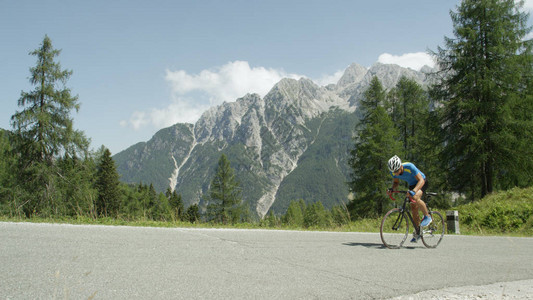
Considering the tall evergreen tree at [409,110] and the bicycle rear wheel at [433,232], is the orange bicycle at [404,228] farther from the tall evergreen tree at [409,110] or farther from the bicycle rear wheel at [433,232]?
the tall evergreen tree at [409,110]

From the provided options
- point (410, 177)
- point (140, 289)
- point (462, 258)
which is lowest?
point (462, 258)

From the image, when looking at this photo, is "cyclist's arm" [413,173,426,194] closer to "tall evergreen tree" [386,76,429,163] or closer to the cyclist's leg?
the cyclist's leg

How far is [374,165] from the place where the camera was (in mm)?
27062

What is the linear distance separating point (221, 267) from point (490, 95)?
21293 millimetres

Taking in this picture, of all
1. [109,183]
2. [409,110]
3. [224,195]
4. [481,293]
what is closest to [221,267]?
[481,293]

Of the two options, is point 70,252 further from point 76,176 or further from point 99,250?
point 76,176

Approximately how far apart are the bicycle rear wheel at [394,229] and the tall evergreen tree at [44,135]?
20399 mm

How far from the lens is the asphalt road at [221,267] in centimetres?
364

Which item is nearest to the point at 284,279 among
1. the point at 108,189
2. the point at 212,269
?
the point at 212,269

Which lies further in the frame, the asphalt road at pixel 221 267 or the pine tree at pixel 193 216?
A: the pine tree at pixel 193 216

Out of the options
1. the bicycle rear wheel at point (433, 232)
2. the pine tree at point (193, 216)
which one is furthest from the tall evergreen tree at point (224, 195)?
the bicycle rear wheel at point (433, 232)

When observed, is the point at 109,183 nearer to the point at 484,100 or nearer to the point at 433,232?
the point at 484,100

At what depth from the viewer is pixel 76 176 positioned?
23359 millimetres

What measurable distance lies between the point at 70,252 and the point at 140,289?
2.03 meters
